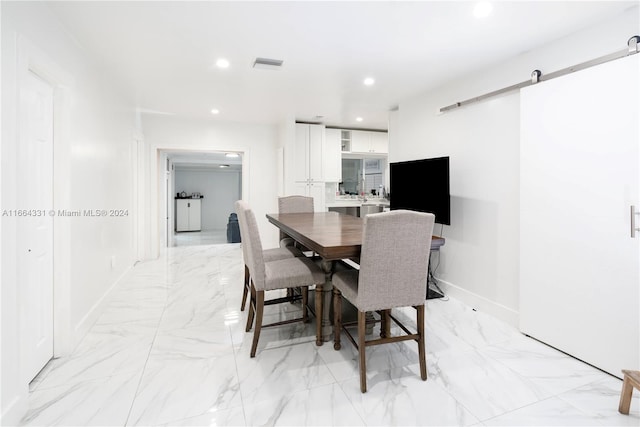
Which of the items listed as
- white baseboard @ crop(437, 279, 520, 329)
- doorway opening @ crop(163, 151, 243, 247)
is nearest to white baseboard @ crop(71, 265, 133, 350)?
white baseboard @ crop(437, 279, 520, 329)

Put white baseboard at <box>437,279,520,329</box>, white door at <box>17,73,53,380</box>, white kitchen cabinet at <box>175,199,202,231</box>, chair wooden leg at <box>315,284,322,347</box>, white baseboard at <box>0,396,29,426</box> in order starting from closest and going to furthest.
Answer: white baseboard at <box>0,396,29,426</box>, white door at <box>17,73,53,380</box>, chair wooden leg at <box>315,284,322,347</box>, white baseboard at <box>437,279,520,329</box>, white kitchen cabinet at <box>175,199,202,231</box>

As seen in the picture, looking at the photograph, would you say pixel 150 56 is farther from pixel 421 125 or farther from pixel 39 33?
pixel 421 125

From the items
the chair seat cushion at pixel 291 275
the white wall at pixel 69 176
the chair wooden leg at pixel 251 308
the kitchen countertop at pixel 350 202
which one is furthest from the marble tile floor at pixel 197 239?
the chair seat cushion at pixel 291 275

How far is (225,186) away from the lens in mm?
11273

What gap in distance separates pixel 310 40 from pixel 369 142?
12.1 feet

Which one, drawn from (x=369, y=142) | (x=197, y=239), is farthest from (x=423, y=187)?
(x=197, y=239)

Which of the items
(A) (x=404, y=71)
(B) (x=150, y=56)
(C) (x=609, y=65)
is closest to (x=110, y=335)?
(B) (x=150, y=56)

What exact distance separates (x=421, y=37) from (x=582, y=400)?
8.27 feet

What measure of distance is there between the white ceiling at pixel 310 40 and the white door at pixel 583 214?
0.54m

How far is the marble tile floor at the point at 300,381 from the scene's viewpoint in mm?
1600

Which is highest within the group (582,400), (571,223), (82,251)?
(571,223)

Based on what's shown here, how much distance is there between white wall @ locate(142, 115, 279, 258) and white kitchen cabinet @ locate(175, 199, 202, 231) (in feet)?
15.4

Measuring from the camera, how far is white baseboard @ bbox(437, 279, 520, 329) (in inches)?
108

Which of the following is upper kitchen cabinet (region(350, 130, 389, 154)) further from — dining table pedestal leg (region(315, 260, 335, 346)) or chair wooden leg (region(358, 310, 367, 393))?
chair wooden leg (region(358, 310, 367, 393))
